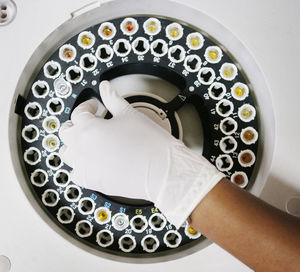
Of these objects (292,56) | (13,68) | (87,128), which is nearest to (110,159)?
(87,128)

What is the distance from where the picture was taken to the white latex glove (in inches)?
31.8

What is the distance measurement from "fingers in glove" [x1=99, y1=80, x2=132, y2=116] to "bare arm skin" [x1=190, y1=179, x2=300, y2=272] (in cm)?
31

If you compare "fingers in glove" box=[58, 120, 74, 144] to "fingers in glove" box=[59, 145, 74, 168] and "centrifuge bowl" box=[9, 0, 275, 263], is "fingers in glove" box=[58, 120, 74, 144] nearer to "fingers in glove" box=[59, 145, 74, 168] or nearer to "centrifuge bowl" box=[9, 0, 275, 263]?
"fingers in glove" box=[59, 145, 74, 168]

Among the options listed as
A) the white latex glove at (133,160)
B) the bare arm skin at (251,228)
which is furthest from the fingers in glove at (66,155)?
the bare arm skin at (251,228)

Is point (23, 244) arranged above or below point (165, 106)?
below

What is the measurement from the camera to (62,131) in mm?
964

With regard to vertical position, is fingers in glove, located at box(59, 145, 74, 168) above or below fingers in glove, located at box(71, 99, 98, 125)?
below

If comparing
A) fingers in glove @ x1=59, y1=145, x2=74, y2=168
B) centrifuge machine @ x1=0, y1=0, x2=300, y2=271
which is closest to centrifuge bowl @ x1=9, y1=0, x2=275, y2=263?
centrifuge machine @ x1=0, y1=0, x2=300, y2=271

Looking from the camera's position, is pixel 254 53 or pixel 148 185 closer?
pixel 148 185

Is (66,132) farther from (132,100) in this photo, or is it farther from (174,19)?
(174,19)

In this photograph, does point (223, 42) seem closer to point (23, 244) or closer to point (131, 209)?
point (131, 209)

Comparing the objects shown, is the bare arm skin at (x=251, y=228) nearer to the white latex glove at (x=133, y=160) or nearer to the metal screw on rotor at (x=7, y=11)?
the white latex glove at (x=133, y=160)

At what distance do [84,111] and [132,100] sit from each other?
141 millimetres

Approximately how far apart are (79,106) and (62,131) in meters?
0.08
